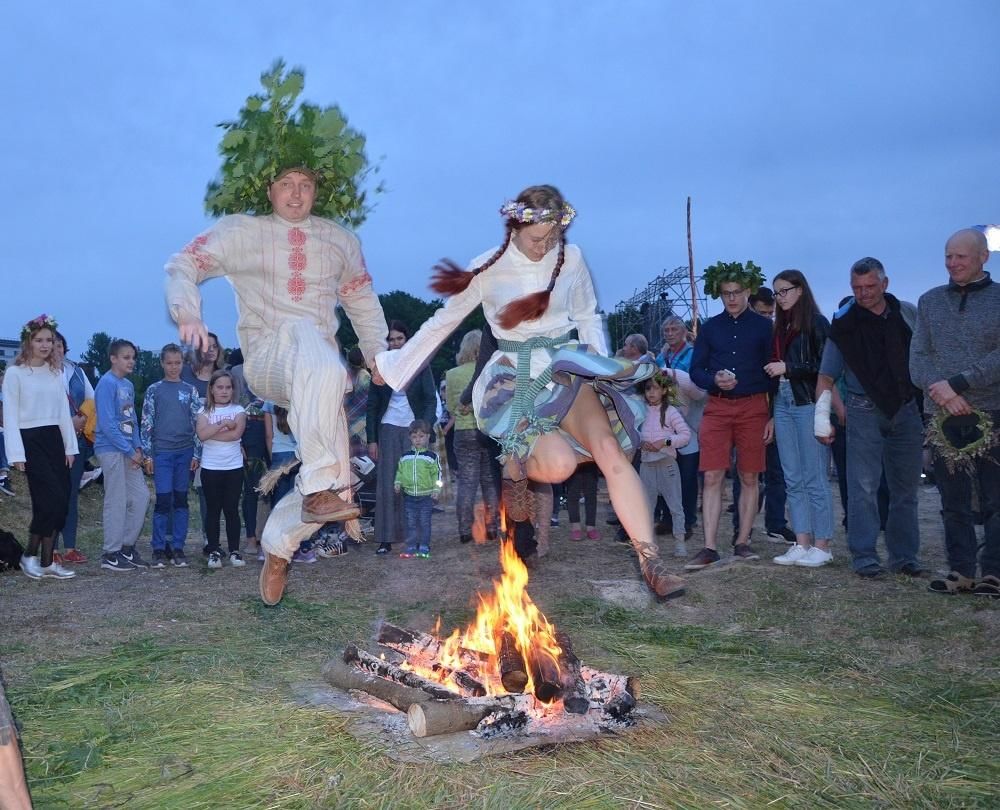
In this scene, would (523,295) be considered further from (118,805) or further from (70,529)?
(70,529)

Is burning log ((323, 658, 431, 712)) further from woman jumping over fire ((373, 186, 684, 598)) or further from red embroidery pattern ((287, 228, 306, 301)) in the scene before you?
red embroidery pattern ((287, 228, 306, 301))

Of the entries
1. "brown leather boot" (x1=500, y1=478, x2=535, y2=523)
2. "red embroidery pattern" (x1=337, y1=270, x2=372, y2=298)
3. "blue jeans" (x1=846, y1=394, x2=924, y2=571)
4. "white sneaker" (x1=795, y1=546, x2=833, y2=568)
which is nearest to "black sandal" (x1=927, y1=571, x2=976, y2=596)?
"blue jeans" (x1=846, y1=394, x2=924, y2=571)

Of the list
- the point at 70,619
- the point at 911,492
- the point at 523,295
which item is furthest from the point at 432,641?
the point at 911,492

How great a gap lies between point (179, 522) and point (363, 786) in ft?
20.6

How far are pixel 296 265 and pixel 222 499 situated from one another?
471 cm

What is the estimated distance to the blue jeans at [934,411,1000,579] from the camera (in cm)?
670

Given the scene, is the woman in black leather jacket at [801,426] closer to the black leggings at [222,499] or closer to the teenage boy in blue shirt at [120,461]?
the black leggings at [222,499]

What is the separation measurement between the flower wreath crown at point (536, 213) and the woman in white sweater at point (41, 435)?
207 inches

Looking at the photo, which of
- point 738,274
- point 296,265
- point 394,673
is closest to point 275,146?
point 296,265

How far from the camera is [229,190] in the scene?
5.17 metres

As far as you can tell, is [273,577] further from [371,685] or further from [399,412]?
[399,412]

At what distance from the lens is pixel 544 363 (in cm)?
517

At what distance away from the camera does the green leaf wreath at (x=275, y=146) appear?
510cm

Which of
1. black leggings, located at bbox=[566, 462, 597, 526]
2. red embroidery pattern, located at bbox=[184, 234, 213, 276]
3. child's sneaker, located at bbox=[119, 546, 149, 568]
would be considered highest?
red embroidery pattern, located at bbox=[184, 234, 213, 276]
